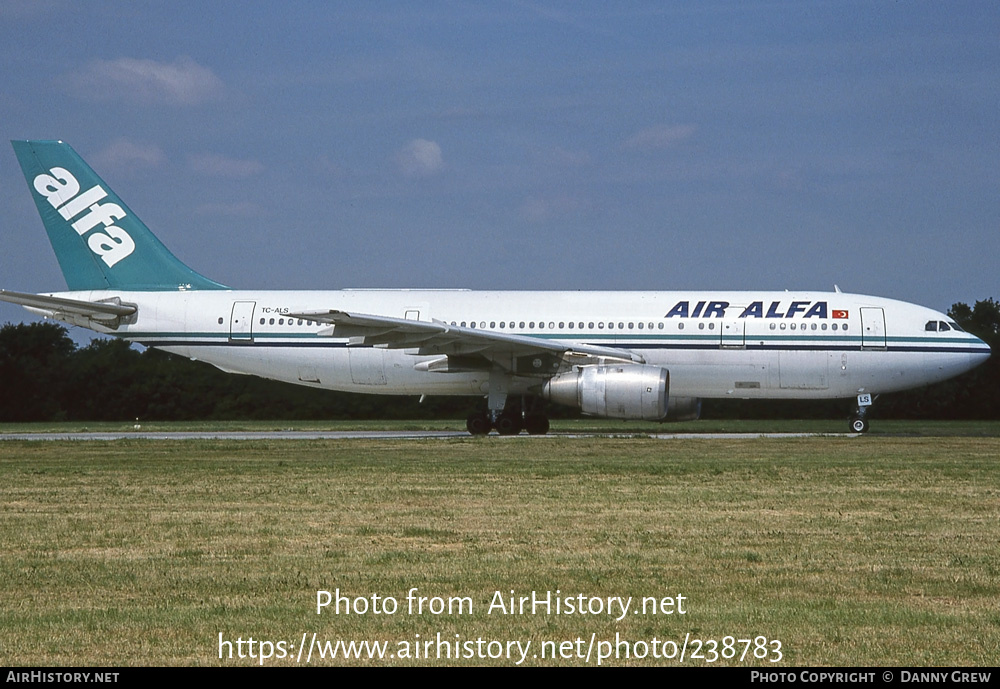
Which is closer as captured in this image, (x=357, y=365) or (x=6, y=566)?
(x=6, y=566)

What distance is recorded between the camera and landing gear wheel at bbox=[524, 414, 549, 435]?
2598 centimetres

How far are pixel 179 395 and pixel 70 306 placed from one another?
Answer: 43.0 ft

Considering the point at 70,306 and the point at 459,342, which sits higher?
the point at 70,306

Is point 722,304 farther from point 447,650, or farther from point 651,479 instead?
point 447,650

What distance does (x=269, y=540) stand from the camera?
9.68m

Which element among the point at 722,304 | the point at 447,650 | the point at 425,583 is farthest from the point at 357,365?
the point at 447,650

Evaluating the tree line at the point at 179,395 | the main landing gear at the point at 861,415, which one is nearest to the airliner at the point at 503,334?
the main landing gear at the point at 861,415

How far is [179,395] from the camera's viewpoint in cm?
3912

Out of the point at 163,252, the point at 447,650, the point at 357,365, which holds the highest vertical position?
the point at 163,252

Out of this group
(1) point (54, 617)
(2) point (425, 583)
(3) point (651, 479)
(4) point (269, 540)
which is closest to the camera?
(1) point (54, 617)

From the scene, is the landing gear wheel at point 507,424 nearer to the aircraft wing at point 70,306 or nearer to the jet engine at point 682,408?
the jet engine at point 682,408

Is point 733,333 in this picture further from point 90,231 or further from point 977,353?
point 90,231

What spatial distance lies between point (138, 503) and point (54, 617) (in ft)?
17.2

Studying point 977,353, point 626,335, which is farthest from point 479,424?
point 977,353
